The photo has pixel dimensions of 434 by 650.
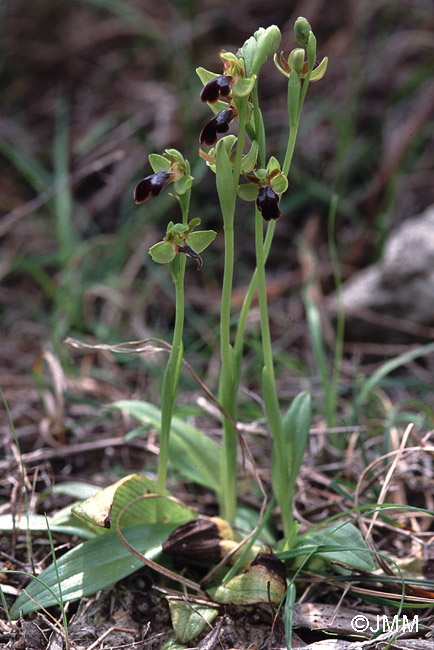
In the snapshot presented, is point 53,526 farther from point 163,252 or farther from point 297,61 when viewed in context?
point 297,61

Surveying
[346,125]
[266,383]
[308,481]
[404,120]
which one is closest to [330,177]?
[346,125]

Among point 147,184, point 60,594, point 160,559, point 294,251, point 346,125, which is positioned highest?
point 147,184

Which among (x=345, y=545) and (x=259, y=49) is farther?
(x=345, y=545)

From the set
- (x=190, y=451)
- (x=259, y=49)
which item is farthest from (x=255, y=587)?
(x=259, y=49)

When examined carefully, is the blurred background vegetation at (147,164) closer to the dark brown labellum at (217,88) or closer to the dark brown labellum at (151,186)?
the dark brown labellum at (151,186)

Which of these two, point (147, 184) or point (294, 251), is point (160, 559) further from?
point (294, 251)

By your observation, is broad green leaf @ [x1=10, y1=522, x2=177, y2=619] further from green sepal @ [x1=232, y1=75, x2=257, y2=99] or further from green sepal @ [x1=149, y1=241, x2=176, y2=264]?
green sepal @ [x1=232, y1=75, x2=257, y2=99]
